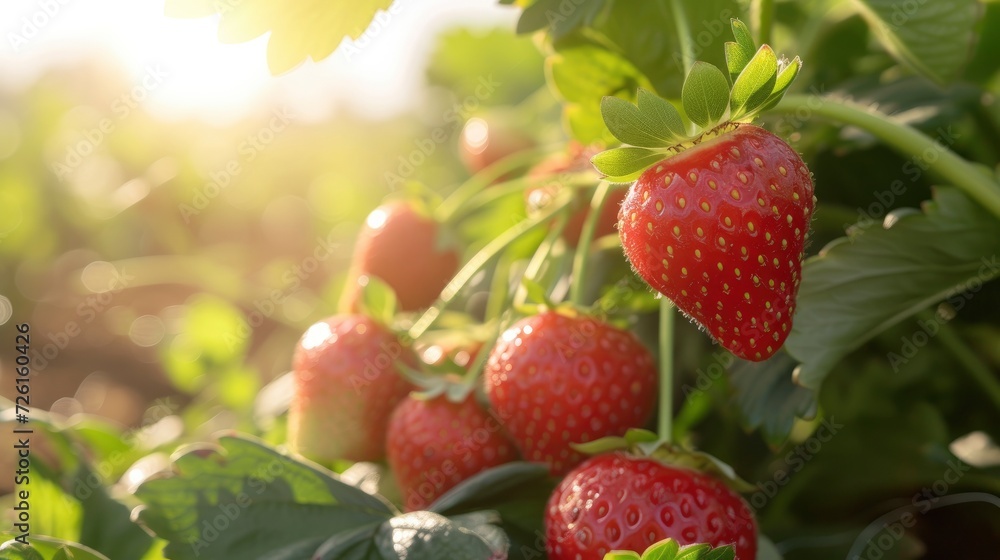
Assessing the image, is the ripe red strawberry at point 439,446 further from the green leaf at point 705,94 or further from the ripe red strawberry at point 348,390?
the green leaf at point 705,94

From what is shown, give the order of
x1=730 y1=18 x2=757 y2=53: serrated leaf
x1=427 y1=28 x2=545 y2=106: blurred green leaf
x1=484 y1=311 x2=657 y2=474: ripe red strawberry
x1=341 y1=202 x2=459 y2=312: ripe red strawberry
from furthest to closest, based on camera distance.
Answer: x1=427 y1=28 x2=545 y2=106: blurred green leaf → x1=341 y1=202 x2=459 y2=312: ripe red strawberry → x1=484 y1=311 x2=657 y2=474: ripe red strawberry → x1=730 y1=18 x2=757 y2=53: serrated leaf

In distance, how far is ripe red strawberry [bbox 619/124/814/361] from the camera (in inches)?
20.5

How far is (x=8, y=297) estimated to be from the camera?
201cm

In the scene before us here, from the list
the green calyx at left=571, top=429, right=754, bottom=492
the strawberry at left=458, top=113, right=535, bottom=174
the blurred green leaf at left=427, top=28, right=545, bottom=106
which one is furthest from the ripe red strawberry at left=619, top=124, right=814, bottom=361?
the blurred green leaf at left=427, top=28, right=545, bottom=106

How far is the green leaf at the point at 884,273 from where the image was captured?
64 cm

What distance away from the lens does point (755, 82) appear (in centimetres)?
50

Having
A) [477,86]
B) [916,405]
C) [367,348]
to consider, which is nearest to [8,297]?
[477,86]

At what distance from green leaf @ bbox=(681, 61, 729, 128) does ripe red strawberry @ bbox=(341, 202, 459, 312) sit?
45 cm

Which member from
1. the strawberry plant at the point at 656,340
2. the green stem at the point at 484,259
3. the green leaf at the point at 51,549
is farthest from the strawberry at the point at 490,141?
the green leaf at the point at 51,549

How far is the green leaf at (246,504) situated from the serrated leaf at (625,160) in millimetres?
296

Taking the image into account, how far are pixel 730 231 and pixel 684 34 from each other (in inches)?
7.6

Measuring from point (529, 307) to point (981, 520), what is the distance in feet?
1.61

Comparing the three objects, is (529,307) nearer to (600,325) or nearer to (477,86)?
(600,325)

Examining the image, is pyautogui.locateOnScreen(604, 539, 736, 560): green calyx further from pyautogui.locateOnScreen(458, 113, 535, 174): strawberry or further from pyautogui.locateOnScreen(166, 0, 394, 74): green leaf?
pyautogui.locateOnScreen(458, 113, 535, 174): strawberry
